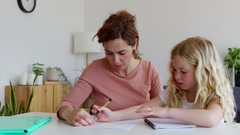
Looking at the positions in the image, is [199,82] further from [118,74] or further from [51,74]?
[51,74]

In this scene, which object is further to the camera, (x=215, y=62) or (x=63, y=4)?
(x=63, y=4)

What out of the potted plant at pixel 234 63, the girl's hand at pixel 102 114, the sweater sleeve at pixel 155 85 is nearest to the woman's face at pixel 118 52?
the sweater sleeve at pixel 155 85

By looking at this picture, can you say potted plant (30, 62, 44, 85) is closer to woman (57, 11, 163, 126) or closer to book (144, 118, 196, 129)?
woman (57, 11, 163, 126)

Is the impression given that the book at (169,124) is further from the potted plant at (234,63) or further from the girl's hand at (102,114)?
the potted plant at (234,63)

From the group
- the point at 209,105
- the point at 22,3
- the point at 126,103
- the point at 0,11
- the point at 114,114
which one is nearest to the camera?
the point at 209,105

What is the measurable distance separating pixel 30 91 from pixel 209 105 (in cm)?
203

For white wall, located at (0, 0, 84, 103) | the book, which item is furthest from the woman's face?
white wall, located at (0, 0, 84, 103)

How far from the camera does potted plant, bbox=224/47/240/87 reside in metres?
3.54

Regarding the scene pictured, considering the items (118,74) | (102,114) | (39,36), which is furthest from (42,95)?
(102,114)

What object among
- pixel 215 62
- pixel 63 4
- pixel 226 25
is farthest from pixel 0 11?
pixel 226 25

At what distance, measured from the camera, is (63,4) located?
389 cm

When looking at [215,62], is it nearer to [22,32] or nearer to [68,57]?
[22,32]

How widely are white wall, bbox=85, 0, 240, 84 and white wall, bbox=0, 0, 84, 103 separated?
629mm

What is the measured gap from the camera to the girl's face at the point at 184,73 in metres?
1.35
